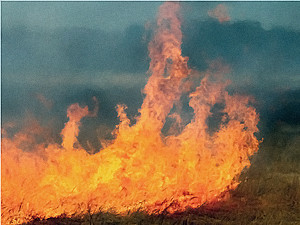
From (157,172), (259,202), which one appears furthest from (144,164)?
(259,202)

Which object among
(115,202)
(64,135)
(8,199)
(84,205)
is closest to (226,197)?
(115,202)

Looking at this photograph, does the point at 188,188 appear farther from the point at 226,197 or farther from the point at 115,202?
the point at 115,202

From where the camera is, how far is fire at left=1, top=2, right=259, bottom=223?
1173cm

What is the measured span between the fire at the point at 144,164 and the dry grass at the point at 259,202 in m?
0.32

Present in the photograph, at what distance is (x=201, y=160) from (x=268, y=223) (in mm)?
3204

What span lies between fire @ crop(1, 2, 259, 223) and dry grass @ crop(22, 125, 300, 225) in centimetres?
32

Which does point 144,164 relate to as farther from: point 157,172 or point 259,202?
point 259,202

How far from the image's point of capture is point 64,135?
492 inches

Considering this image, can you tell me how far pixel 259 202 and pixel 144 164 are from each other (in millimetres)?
4587

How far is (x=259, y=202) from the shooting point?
12680 millimetres

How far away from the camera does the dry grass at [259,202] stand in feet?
38.1

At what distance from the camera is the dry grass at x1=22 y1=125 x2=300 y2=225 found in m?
11.6

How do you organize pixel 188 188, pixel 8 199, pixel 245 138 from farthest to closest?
pixel 245 138
pixel 188 188
pixel 8 199

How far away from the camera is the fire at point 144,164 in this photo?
462 inches
